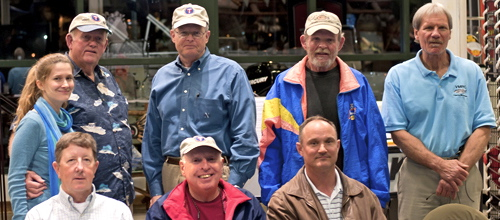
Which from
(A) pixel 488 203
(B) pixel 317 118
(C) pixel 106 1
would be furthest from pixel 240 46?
(B) pixel 317 118

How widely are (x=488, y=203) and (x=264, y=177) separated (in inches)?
96.6

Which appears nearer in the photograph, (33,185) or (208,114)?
(33,185)

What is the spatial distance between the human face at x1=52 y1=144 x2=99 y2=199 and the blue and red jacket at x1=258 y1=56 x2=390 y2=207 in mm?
999

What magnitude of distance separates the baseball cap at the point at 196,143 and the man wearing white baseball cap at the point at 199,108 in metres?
0.30

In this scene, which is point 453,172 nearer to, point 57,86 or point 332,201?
point 332,201

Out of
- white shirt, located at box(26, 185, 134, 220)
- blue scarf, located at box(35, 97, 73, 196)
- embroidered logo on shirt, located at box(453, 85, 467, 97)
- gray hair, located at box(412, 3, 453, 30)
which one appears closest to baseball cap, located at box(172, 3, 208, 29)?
blue scarf, located at box(35, 97, 73, 196)

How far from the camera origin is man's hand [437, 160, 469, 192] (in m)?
4.20

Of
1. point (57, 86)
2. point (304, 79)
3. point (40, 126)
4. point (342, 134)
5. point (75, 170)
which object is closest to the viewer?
point (75, 170)

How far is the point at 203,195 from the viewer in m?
3.73

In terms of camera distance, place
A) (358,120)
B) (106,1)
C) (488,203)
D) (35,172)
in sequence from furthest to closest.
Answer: (106,1)
(488,203)
(358,120)
(35,172)

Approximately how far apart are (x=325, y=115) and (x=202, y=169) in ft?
2.75

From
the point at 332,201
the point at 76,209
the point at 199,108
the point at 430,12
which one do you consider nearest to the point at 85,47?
the point at 199,108

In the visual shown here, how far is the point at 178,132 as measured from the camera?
163 inches

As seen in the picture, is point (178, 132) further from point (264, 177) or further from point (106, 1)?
point (106, 1)
